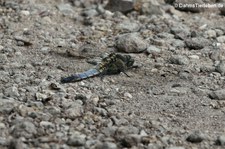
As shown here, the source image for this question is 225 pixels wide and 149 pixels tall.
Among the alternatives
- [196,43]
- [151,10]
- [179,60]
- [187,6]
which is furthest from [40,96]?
[187,6]

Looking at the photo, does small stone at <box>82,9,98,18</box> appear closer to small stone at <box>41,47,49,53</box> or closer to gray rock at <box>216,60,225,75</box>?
small stone at <box>41,47,49,53</box>

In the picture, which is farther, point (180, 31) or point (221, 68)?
point (180, 31)

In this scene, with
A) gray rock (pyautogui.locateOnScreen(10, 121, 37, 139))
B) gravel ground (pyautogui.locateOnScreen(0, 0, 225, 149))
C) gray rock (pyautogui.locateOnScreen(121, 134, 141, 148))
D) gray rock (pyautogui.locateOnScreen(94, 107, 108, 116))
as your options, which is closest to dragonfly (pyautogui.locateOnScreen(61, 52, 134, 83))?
gravel ground (pyautogui.locateOnScreen(0, 0, 225, 149))

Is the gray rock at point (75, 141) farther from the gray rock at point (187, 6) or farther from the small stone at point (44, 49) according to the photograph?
the gray rock at point (187, 6)

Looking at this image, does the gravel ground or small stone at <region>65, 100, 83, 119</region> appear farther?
small stone at <region>65, 100, 83, 119</region>

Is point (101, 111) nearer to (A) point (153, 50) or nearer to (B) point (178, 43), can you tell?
(A) point (153, 50)

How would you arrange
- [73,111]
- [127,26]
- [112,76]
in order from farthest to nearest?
[127,26] < [112,76] < [73,111]

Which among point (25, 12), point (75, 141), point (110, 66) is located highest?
point (25, 12)
